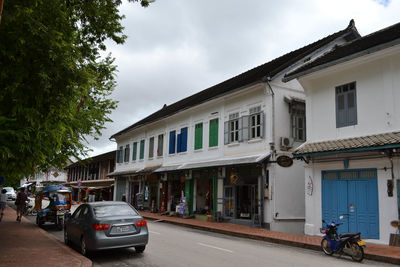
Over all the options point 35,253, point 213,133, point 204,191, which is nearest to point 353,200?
point 213,133

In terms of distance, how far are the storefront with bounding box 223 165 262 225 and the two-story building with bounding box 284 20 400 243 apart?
3.74 metres

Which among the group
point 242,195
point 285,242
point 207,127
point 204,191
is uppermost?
point 207,127

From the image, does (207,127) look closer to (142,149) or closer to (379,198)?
(142,149)

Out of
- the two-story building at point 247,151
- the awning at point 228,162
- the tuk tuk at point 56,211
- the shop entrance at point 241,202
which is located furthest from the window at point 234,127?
the tuk tuk at point 56,211

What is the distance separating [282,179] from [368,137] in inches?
224

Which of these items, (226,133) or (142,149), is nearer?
Answer: (226,133)

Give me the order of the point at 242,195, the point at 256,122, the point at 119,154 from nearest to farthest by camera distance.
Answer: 1. the point at 256,122
2. the point at 242,195
3. the point at 119,154

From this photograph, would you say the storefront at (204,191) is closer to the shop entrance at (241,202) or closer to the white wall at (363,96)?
the shop entrance at (241,202)

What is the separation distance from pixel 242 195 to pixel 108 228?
11950 mm

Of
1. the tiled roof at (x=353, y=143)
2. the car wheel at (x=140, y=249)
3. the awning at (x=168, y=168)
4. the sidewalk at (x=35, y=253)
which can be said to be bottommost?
the sidewalk at (x=35, y=253)

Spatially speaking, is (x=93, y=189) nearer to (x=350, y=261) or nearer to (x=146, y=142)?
(x=146, y=142)

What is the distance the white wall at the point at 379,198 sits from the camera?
489 inches

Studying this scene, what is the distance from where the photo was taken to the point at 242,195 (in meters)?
19.9

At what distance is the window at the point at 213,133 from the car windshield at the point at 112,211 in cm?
1284
